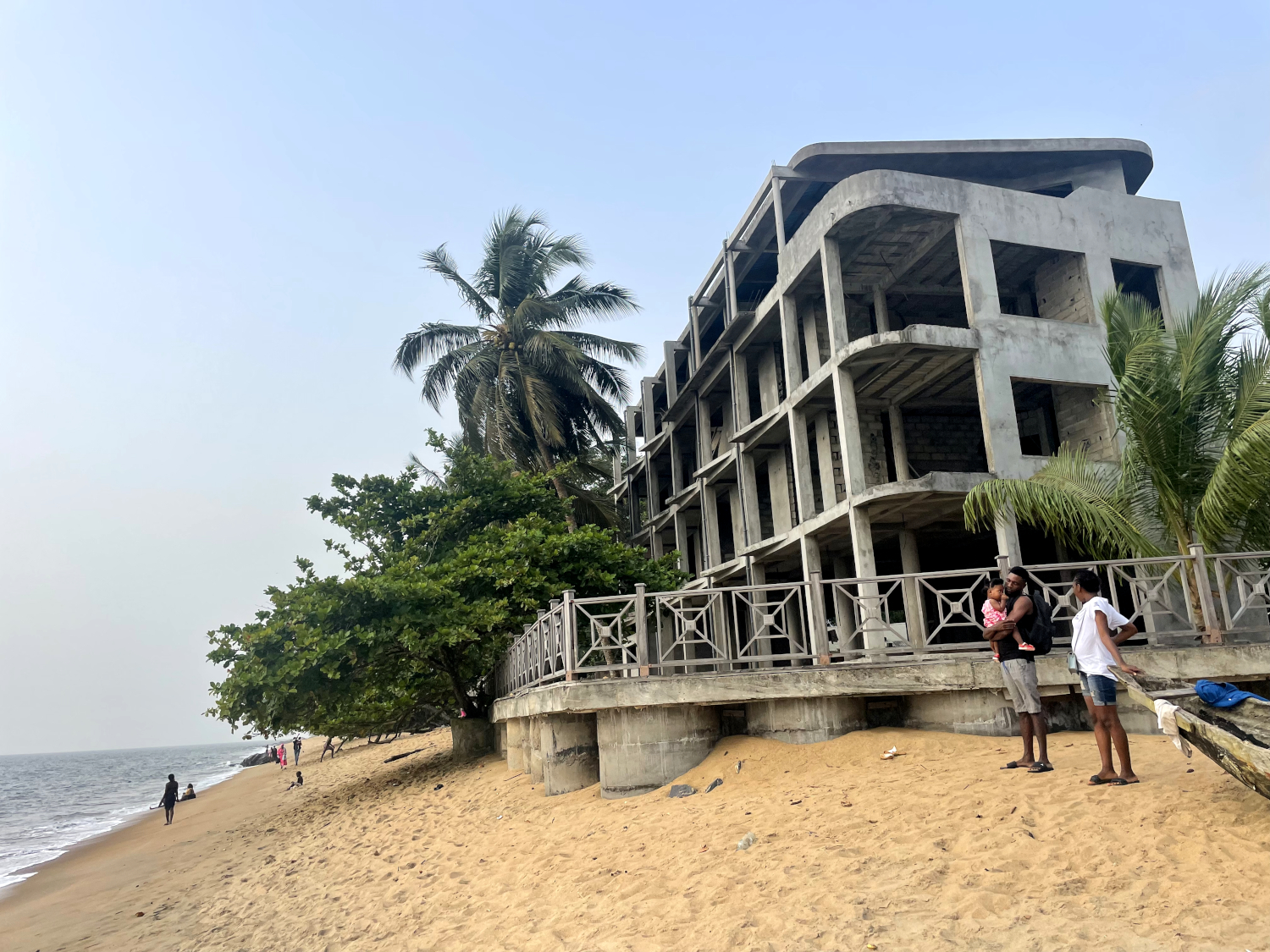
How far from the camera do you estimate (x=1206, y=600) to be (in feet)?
31.7

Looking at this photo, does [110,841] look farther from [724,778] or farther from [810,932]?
[810,932]

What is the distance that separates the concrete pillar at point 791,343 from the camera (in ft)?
58.8

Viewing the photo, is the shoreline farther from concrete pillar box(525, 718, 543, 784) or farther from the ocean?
concrete pillar box(525, 718, 543, 784)

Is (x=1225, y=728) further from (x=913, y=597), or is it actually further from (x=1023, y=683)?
(x=913, y=597)

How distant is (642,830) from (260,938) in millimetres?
4102

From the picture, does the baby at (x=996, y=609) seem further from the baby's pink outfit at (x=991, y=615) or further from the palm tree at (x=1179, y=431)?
the palm tree at (x=1179, y=431)

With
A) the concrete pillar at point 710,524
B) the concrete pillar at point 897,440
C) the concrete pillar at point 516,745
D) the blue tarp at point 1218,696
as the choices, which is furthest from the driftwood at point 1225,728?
the concrete pillar at point 710,524

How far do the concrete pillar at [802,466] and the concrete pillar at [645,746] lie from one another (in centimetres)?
853

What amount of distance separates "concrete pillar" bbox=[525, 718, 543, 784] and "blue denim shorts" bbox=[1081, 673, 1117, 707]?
7072 mm

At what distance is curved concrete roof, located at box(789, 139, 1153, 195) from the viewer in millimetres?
17344

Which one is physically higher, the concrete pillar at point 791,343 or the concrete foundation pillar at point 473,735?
the concrete pillar at point 791,343

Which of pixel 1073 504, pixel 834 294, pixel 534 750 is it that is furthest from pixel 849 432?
pixel 534 750

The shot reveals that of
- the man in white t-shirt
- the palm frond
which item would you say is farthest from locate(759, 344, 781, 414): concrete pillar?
the man in white t-shirt

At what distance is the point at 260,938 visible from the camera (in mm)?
8703
